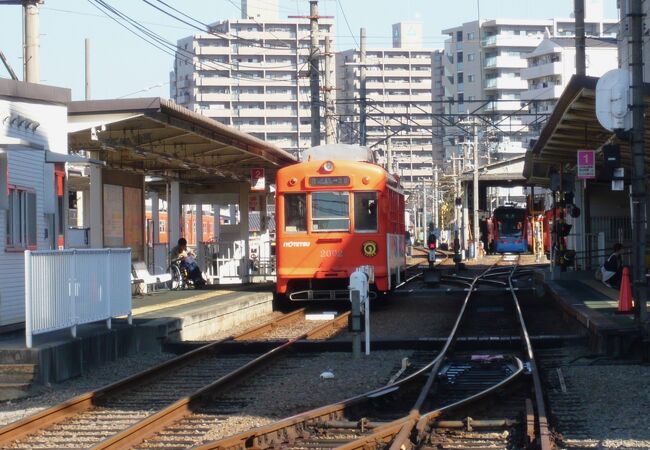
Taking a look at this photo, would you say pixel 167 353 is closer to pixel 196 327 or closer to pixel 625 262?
pixel 196 327

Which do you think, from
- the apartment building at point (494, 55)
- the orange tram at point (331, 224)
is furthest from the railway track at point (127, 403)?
the apartment building at point (494, 55)

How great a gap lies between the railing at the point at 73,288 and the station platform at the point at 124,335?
0.22m

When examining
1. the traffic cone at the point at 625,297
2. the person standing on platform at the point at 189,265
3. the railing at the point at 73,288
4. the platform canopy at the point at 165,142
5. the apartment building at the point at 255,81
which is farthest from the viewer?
the apartment building at the point at 255,81

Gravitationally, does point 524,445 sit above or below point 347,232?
below

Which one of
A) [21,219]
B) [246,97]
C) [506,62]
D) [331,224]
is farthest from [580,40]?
[246,97]

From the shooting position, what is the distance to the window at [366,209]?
70.1 ft

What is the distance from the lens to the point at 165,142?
932 inches

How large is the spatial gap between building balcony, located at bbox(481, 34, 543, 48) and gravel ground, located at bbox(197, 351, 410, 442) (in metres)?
97.9

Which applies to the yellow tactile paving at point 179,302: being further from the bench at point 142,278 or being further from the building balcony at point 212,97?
the building balcony at point 212,97

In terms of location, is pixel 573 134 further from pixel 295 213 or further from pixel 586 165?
pixel 295 213

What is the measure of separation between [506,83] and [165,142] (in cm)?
9039

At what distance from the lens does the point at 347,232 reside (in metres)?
21.5

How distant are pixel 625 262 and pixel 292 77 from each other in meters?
101

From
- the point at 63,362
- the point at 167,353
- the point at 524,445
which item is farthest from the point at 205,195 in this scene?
the point at 524,445
